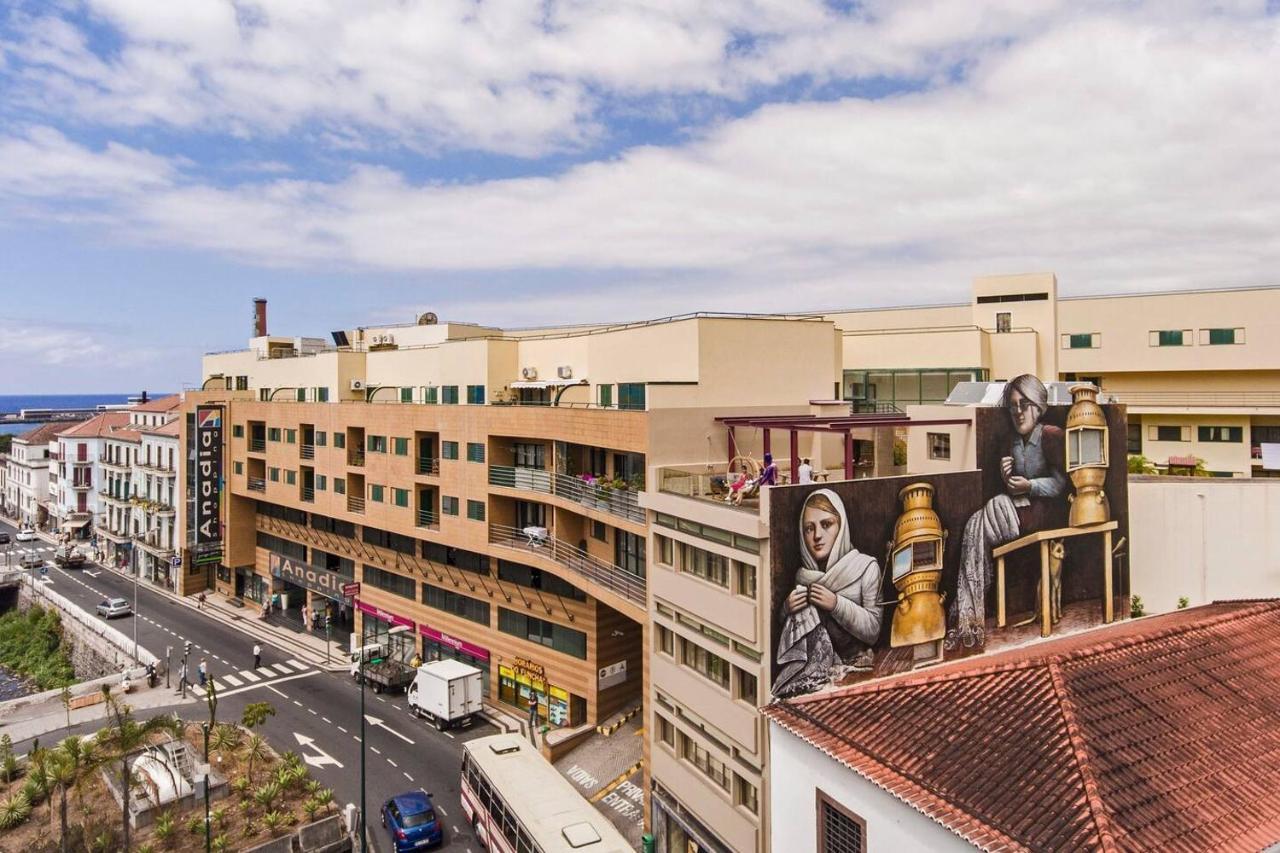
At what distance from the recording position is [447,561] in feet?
152

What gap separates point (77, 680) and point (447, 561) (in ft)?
111

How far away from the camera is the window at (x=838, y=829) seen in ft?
58.5

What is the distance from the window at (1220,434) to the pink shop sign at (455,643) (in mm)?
41685

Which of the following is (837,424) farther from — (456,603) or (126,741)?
(456,603)

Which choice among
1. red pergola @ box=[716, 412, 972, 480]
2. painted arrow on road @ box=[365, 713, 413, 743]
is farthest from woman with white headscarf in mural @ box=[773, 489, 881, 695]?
painted arrow on road @ box=[365, 713, 413, 743]

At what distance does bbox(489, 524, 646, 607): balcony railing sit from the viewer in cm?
3269

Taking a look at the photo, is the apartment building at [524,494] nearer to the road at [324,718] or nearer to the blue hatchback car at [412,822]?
the road at [324,718]

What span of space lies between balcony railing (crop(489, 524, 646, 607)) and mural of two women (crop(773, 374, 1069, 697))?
9033 millimetres

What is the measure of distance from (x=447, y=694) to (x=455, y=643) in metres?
7.13

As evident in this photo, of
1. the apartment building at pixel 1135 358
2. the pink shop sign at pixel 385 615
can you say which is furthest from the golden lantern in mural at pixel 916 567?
the pink shop sign at pixel 385 615

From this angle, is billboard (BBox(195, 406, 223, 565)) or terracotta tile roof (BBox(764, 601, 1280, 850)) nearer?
terracotta tile roof (BBox(764, 601, 1280, 850))

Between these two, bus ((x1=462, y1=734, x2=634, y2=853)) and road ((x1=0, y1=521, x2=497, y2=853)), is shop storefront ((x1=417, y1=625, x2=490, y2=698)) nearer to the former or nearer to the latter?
road ((x1=0, y1=521, x2=497, y2=853))

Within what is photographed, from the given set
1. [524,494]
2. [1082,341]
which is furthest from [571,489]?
[1082,341]

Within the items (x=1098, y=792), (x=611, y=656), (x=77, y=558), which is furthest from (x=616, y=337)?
(x=77, y=558)
